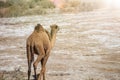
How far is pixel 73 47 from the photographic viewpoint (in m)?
13.9

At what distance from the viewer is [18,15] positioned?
72.6ft

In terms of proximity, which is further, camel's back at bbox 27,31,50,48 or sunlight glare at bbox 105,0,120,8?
sunlight glare at bbox 105,0,120,8

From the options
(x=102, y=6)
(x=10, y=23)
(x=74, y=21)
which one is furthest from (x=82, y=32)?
(x=102, y=6)

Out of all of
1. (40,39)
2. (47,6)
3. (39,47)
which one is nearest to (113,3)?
(47,6)

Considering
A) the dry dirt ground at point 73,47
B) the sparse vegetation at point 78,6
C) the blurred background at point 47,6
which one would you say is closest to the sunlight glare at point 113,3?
the blurred background at point 47,6

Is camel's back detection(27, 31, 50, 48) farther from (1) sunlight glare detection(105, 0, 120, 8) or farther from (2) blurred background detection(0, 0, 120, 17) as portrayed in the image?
(1) sunlight glare detection(105, 0, 120, 8)

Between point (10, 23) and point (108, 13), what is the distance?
20.6 ft

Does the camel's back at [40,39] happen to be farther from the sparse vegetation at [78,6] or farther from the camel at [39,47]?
the sparse vegetation at [78,6]

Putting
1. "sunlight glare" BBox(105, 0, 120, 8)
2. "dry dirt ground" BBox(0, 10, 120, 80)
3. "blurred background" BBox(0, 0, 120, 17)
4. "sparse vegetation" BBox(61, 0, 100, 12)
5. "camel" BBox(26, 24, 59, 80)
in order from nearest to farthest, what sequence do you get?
"camel" BBox(26, 24, 59, 80), "dry dirt ground" BBox(0, 10, 120, 80), "blurred background" BBox(0, 0, 120, 17), "sparse vegetation" BBox(61, 0, 100, 12), "sunlight glare" BBox(105, 0, 120, 8)

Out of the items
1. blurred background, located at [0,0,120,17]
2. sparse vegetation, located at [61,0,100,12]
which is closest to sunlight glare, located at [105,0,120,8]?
blurred background, located at [0,0,120,17]

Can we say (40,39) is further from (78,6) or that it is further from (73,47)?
(78,6)

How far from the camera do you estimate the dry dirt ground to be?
1023 centimetres

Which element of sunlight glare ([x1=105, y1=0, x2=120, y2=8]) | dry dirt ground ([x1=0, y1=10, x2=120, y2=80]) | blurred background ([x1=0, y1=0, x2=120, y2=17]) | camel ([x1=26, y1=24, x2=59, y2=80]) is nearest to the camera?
camel ([x1=26, y1=24, x2=59, y2=80])

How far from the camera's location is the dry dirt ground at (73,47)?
10.2 m
